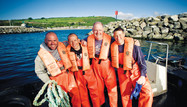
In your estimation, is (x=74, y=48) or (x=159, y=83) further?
(x=159, y=83)

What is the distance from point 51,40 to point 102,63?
1.41 metres

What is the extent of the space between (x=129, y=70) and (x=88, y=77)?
3.59ft

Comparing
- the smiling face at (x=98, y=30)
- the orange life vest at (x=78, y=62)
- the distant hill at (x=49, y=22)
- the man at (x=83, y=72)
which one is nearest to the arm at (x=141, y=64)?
the smiling face at (x=98, y=30)

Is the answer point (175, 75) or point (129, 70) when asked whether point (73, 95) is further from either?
point (175, 75)

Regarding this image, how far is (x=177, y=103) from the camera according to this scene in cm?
303

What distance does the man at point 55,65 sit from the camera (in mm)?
2094

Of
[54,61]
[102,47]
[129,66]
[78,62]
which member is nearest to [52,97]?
[54,61]

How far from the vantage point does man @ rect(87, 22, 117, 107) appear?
2.52 m

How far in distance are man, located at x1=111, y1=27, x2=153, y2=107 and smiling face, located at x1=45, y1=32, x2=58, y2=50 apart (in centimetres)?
145

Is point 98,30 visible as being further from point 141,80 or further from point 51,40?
point 141,80

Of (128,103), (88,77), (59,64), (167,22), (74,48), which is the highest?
(167,22)

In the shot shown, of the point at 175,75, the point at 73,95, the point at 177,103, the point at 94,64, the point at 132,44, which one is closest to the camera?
the point at 132,44

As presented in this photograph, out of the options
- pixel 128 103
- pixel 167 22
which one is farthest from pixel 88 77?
pixel 167 22

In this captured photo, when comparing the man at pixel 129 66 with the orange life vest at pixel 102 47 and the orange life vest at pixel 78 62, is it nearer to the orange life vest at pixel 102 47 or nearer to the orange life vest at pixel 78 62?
the orange life vest at pixel 102 47
